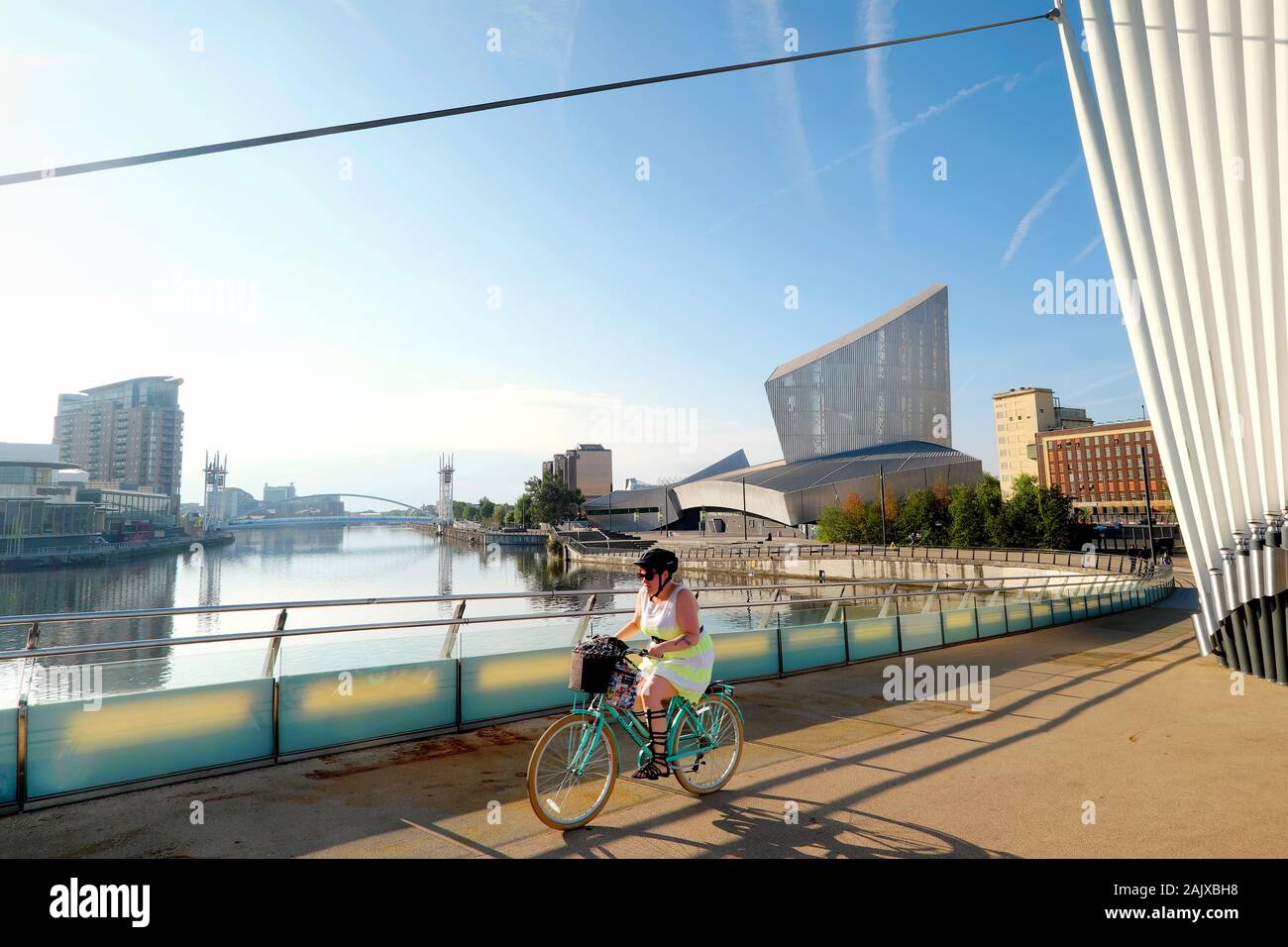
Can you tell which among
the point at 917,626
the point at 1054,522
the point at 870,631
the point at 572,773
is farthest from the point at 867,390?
the point at 572,773

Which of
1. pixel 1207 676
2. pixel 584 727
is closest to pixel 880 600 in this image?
pixel 1207 676

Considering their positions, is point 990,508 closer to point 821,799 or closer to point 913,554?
point 913,554

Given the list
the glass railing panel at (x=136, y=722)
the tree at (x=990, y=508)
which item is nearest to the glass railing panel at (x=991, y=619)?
the glass railing panel at (x=136, y=722)

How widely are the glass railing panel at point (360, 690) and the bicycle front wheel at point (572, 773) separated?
263 centimetres

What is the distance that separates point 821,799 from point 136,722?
5029mm

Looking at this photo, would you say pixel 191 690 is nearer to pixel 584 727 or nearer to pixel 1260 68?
pixel 584 727

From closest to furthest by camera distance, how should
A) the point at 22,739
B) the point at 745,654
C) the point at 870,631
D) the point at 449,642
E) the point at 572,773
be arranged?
the point at 572,773, the point at 22,739, the point at 449,642, the point at 745,654, the point at 870,631

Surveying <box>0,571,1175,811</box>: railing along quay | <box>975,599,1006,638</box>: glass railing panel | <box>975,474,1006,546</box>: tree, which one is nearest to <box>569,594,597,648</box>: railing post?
<box>0,571,1175,811</box>: railing along quay

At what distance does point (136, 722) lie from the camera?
524 cm

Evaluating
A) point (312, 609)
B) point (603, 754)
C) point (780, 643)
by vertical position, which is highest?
point (603, 754)

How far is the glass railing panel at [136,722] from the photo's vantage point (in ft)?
16.0

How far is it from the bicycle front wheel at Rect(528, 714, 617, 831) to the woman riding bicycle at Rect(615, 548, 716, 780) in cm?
31

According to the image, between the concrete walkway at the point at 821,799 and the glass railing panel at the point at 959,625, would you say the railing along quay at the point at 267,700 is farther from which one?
the glass railing panel at the point at 959,625

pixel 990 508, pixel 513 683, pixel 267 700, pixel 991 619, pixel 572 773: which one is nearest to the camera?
pixel 572 773
